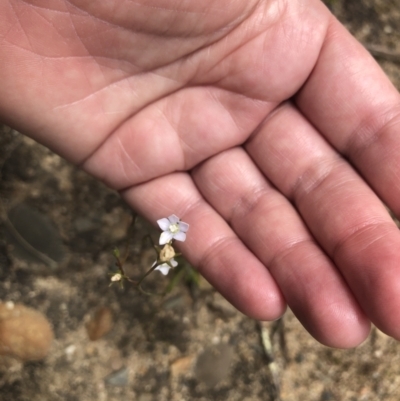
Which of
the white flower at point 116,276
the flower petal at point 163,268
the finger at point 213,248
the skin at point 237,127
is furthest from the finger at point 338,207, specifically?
the white flower at point 116,276

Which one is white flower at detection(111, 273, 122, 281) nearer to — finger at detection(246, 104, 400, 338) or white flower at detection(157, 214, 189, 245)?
white flower at detection(157, 214, 189, 245)

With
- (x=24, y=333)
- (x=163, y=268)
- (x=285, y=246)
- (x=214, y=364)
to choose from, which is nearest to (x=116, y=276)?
(x=163, y=268)

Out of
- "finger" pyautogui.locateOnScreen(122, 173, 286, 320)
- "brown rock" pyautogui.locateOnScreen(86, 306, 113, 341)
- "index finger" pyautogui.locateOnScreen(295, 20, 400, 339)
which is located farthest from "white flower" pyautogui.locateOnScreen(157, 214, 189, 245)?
"brown rock" pyautogui.locateOnScreen(86, 306, 113, 341)

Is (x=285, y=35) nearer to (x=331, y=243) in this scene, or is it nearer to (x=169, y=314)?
(x=331, y=243)

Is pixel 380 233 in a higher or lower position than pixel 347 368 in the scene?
higher

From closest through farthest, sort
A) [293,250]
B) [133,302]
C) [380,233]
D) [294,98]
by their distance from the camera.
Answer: [380,233] → [293,250] → [294,98] → [133,302]

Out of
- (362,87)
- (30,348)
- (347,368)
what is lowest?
(30,348)

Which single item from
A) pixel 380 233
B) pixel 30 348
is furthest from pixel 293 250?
pixel 30 348
